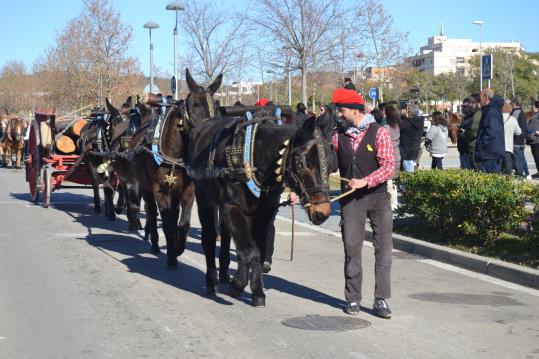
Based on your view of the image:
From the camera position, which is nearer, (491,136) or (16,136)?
(491,136)

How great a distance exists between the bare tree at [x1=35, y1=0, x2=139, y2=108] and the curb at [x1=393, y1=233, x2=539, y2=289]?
3362 cm

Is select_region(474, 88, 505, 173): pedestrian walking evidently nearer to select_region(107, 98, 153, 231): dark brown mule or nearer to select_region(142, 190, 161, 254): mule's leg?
select_region(107, 98, 153, 231): dark brown mule

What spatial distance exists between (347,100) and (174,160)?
11.7ft

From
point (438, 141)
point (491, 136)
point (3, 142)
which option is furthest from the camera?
point (3, 142)

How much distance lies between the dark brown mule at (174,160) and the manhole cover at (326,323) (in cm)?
295

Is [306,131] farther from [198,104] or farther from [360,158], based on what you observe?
[198,104]

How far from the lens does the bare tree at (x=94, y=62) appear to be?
43.5 metres

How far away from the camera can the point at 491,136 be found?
42.6ft

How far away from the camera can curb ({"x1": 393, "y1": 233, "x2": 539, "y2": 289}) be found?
30.8 feet

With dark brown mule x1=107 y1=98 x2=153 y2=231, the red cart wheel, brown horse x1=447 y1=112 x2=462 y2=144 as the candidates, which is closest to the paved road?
dark brown mule x1=107 y1=98 x2=153 y2=231

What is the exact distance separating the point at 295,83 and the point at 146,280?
49236 millimetres

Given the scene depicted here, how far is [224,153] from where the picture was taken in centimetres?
809

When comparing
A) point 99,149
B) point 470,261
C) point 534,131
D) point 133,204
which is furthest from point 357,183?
point 534,131

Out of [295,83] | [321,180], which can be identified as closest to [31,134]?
[321,180]
